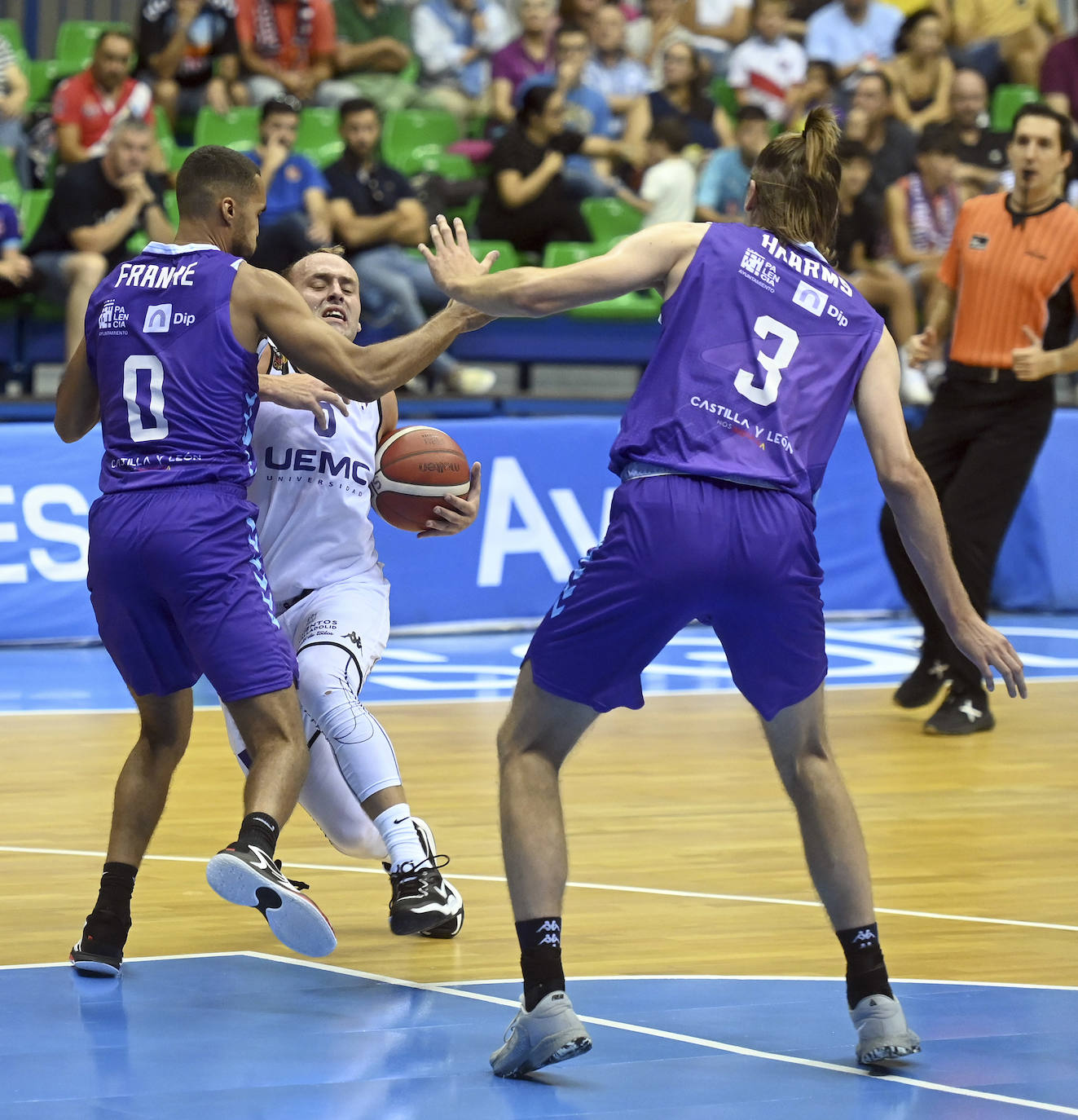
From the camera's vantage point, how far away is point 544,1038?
4.32m

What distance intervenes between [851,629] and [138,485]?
8.43m

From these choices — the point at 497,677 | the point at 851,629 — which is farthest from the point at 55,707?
the point at 851,629

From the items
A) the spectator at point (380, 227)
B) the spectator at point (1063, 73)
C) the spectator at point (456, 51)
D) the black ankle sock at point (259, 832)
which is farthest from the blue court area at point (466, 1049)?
the spectator at point (1063, 73)

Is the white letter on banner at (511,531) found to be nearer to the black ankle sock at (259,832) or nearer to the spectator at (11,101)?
the spectator at (11,101)

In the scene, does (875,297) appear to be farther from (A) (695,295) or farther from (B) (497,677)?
(A) (695,295)

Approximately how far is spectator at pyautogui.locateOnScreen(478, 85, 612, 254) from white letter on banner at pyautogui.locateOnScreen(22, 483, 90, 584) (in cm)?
421

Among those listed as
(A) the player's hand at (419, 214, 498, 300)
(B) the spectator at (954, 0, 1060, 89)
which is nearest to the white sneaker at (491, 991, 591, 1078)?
(A) the player's hand at (419, 214, 498, 300)

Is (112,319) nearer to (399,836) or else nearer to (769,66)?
(399,836)

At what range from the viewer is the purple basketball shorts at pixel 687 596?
→ 4.39 metres

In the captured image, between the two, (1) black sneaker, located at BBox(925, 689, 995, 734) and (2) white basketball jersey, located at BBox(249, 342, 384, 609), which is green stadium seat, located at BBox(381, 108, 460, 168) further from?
(2) white basketball jersey, located at BBox(249, 342, 384, 609)

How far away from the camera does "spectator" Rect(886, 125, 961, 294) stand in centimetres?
1477

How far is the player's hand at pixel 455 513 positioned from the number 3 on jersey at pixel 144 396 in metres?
1.04

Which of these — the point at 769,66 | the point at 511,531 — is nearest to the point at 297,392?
the point at 511,531

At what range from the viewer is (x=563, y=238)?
48.1 feet
